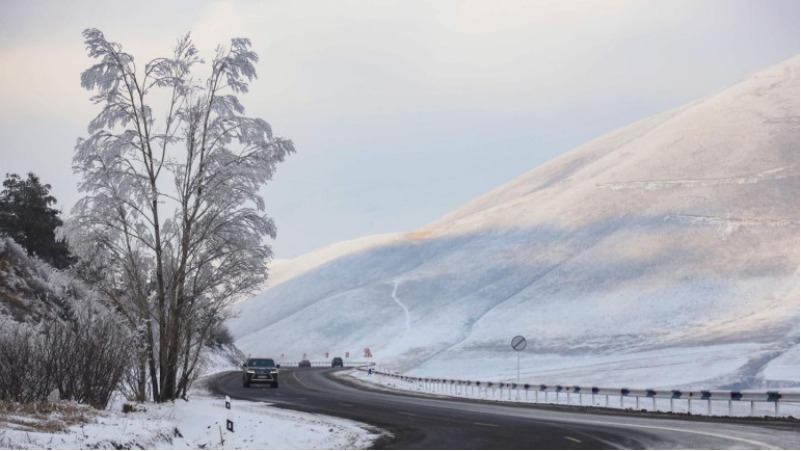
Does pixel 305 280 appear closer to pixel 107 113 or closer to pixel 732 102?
pixel 732 102

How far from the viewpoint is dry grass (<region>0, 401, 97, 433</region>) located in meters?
16.5

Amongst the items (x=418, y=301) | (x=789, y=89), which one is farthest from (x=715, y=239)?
(x=789, y=89)

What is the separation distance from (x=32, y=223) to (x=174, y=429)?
42.9 meters

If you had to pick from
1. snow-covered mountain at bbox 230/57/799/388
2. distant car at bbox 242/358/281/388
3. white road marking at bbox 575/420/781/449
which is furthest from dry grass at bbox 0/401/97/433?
snow-covered mountain at bbox 230/57/799/388

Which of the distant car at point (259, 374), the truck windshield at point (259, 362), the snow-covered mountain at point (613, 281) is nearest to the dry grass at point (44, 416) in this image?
the distant car at point (259, 374)

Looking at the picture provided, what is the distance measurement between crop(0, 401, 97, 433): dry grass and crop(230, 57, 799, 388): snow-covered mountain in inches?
2419

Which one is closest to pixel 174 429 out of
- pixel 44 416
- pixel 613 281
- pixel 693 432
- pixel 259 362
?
pixel 44 416

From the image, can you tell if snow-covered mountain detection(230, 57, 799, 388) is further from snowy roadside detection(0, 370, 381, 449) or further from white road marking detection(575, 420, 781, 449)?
snowy roadside detection(0, 370, 381, 449)

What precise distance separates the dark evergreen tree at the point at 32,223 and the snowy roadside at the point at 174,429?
30966 millimetres

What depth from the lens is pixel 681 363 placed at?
90062 millimetres

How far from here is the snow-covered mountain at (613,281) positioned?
104 m

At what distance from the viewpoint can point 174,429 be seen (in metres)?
21.1

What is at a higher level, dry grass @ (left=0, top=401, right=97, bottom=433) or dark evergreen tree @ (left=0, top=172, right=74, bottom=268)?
dark evergreen tree @ (left=0, top=172, right=74, bottom=268)

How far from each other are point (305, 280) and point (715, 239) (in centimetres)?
7975
